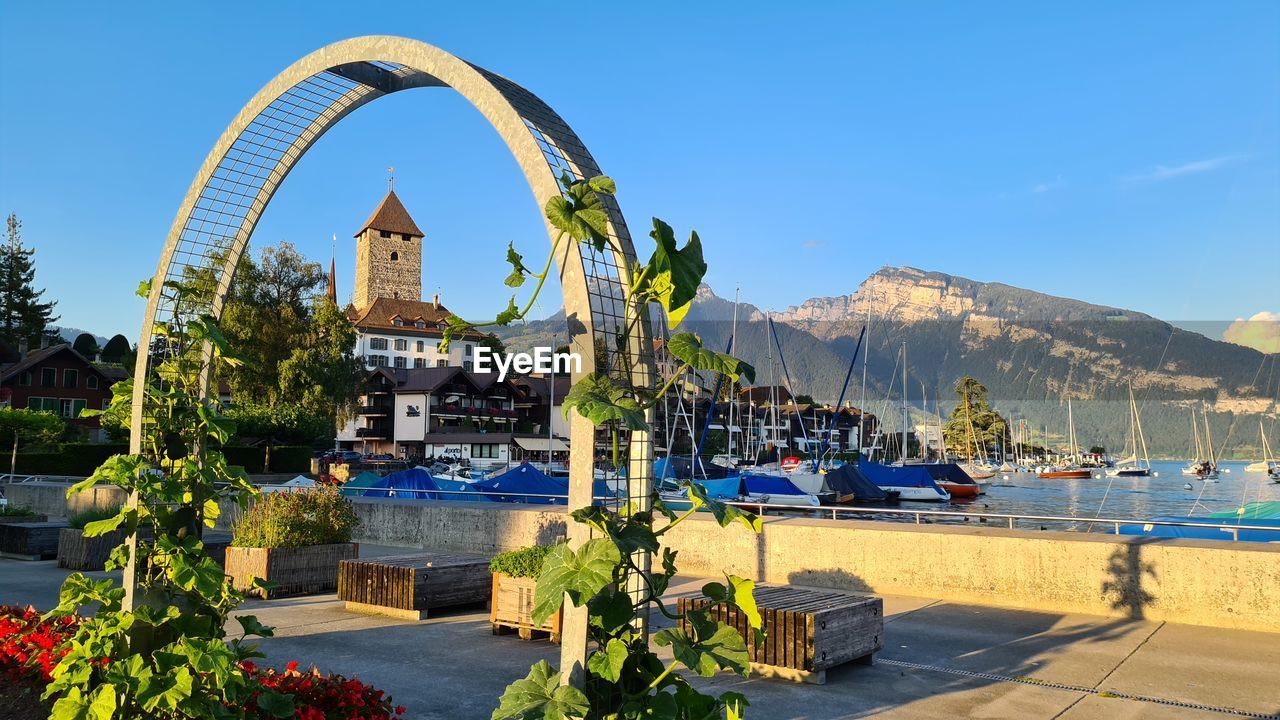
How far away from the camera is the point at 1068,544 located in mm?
9586

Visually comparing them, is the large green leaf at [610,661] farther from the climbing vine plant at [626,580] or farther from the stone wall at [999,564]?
the stone wall at [999,564]

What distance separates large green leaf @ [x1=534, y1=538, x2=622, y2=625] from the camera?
3.49 meters

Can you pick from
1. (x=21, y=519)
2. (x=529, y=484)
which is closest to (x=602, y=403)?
(x=21, y=519)

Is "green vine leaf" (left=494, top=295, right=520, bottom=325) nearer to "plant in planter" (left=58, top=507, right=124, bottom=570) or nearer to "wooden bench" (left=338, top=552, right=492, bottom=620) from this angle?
"wooden bench" (left=338, top=552, right=492, bottom=620)

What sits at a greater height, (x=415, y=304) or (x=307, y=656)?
(x=415, y=304)

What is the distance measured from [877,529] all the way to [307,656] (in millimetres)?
6568

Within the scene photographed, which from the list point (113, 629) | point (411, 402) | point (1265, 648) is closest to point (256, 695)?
point (113, 629)

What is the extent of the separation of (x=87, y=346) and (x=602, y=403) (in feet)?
328

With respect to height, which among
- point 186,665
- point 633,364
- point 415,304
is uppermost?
point 415,304

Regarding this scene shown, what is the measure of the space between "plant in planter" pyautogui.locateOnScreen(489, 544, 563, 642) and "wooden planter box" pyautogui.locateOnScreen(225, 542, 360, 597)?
286 centimetres

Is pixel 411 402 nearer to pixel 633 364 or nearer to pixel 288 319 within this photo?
pixel 288 319

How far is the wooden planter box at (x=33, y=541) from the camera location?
1420cm

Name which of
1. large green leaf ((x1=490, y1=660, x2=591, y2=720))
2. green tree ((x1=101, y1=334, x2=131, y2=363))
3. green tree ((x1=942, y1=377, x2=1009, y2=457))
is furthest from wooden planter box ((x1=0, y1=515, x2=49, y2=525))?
green tree ((x1=942, y1=377, x2=1009, y2=457))

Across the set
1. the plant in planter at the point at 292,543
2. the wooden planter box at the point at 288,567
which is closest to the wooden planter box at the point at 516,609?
the wooden planter box at the point at 288,567
